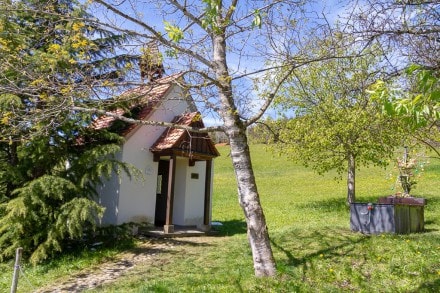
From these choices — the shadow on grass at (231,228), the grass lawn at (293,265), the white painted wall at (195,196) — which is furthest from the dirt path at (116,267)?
the white painted wall at (195,196)

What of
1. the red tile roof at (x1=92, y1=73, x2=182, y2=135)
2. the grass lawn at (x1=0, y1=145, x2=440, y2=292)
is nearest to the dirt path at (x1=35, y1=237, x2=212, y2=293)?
the grass lawn at (x1=0, y1=145, x2=440, y2=292)

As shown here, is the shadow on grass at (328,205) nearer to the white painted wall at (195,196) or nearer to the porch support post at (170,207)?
the white painted wall at (195,196)

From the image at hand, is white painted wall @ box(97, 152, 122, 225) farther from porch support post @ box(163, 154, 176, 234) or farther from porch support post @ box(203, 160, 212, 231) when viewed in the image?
porch support post @ box(203, 160, 212, 231)

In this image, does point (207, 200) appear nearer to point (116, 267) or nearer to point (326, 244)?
point (116, 267)

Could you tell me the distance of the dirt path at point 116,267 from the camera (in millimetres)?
8469

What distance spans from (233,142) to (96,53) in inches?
245

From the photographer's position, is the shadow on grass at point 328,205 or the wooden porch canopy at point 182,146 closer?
the wooden porch canopy at point 182,146

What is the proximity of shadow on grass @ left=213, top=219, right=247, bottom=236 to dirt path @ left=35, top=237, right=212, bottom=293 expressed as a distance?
5.54 feet

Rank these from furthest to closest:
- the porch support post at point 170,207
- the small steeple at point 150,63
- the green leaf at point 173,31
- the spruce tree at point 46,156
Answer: the porch support post at point 170,207 → the spruce tree at point 46,156 → the small steeple at point 150,63 → the green leaf at point 173,31

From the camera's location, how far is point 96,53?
12031 mm

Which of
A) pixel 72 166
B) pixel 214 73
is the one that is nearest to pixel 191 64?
pixel 214 73

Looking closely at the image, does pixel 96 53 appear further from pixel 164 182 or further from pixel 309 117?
pixel 309 117

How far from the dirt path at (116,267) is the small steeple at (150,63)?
4.16 meters

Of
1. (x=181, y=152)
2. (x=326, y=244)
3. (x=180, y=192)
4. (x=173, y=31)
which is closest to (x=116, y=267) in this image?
(x=181, y=152)
